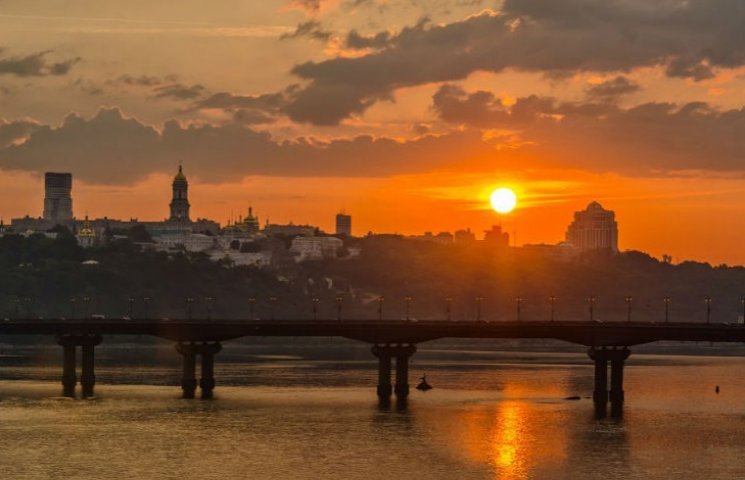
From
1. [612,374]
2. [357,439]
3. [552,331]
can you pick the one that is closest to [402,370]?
[552,331]

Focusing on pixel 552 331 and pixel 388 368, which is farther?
pixel 388 368

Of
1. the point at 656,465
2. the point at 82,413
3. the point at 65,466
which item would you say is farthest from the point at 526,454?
the point at 82,413

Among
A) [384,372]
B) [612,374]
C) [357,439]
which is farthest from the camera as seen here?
[384,372]

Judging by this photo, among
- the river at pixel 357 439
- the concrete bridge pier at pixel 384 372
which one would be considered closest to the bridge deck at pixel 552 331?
the concrete bridge pier at pixel 384 372

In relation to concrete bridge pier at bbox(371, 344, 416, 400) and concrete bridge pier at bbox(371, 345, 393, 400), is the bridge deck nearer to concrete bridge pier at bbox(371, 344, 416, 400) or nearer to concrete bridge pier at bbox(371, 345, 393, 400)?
concrete bridge pier at bbox(371, 344, 416, 400)

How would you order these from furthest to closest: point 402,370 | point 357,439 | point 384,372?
point 384,372 → point 402,370 → point 357,439

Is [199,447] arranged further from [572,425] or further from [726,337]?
[726,337]

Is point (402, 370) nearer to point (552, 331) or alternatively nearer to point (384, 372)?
point (384, 372)

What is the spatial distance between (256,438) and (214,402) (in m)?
38.9

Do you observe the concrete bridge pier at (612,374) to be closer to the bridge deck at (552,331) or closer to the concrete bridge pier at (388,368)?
the bridge deck at (552,331)

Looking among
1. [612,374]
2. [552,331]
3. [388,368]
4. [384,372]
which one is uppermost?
[552,331]

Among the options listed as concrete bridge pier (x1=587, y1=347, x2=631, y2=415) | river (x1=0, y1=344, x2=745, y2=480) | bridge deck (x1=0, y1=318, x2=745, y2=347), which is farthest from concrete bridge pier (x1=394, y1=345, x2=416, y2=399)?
concrete bridge pier (x1=587, y1=347, x2=631, y2=415)

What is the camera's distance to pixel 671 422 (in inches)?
6644

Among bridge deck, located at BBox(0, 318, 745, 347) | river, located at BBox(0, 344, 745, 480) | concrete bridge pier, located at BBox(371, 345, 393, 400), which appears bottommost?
river, located at BBox(0, 344, 745, 480)
